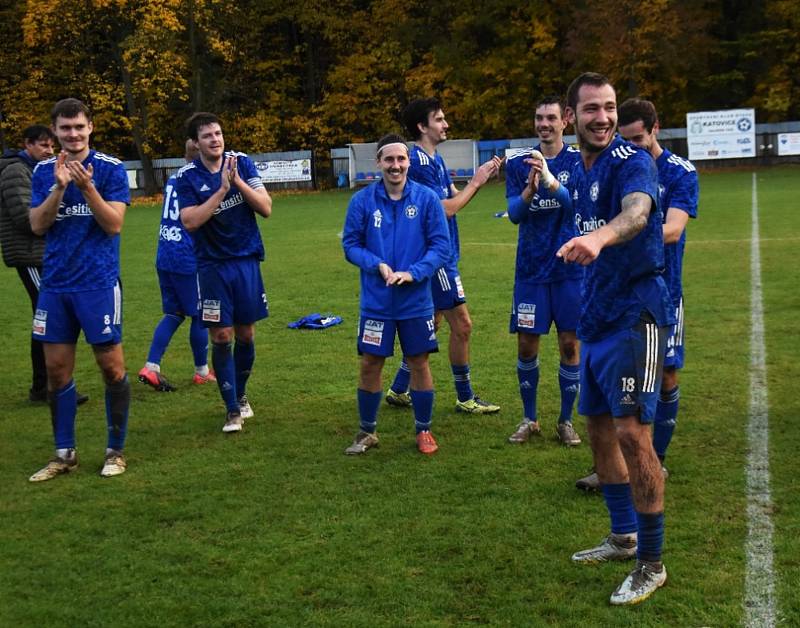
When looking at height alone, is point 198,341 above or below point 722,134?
below

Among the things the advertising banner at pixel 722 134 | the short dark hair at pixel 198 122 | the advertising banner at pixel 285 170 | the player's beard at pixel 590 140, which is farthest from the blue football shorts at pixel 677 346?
the advertising banner at pixel 285 170

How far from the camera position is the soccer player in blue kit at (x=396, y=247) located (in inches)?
254

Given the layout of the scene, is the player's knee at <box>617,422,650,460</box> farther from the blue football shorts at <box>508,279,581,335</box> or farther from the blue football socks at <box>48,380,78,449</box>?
the blue football socks at <box>48,380,78,449</box>

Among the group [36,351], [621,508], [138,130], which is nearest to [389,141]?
[621,508]

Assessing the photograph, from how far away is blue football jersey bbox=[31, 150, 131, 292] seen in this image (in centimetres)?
618

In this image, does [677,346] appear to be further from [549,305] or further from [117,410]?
[117,410]

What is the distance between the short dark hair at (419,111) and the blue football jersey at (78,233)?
224 cm

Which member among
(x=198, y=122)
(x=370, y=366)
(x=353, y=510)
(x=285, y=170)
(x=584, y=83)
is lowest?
(x=353, y=510)

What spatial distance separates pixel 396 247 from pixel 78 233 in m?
2.05

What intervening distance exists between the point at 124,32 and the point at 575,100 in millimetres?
41056

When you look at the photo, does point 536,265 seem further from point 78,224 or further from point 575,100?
point 78,224

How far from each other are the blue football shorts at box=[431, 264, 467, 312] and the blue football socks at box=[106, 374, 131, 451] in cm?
237

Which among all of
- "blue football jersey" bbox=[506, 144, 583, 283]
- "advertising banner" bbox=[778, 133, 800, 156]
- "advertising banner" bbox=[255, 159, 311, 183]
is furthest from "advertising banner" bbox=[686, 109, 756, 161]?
"blue football jersey" bbox=[506, 144, 583, 283]

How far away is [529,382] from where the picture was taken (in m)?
6.84
